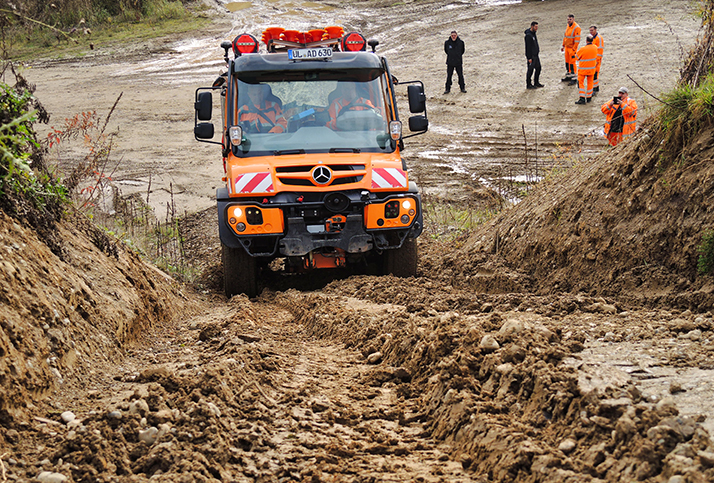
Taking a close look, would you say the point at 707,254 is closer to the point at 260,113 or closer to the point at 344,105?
the point at 344,105

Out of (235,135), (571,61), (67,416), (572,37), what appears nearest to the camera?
(67,416)

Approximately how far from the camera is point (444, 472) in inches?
106

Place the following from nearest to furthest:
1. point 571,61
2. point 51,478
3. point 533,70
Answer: point 51,478 < point 571,61 < point 533,70

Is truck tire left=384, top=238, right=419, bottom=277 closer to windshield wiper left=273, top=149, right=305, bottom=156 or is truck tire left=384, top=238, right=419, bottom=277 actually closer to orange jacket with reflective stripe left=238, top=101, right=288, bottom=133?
windshield wiper left=273, top=149, right=305, bottom=156

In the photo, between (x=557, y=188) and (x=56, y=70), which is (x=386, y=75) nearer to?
(x=557, y=188)

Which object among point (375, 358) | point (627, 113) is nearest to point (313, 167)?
point (375, 358)

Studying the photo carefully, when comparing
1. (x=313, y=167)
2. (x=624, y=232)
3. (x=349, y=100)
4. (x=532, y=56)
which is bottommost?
(x=624, y=232)

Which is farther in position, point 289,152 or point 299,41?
point 299,41

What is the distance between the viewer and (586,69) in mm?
15703

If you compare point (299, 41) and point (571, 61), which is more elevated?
point (299, 41)

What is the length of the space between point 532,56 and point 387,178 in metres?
12.6

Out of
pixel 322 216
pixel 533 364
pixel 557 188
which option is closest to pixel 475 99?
pixel 557 188

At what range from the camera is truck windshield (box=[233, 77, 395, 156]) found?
696 cm

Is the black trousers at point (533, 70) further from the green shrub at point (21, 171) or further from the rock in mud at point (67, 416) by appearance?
the rock in mud at point (67, 416)
